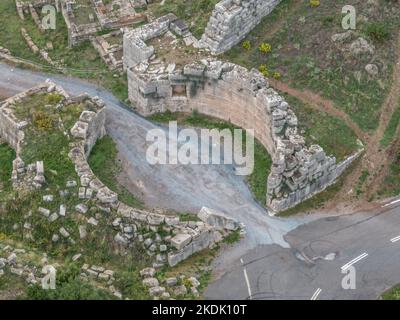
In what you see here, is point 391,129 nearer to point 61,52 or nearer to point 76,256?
point 76,256

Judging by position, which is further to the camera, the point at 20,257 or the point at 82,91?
the point at 82,91

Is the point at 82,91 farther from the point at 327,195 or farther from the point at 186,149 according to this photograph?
→ the point at 327,195

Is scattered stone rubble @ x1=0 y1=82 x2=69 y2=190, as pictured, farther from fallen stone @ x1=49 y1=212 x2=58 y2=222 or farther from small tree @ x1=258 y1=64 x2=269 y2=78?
small tree @ x1=258 y1=64 x2=269 y2=78

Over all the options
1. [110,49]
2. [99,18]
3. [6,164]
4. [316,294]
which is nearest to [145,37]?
[110,49]

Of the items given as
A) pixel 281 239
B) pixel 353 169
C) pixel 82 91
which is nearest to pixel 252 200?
pixel 281 239

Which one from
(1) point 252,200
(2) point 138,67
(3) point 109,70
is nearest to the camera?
(1) point 252,200
